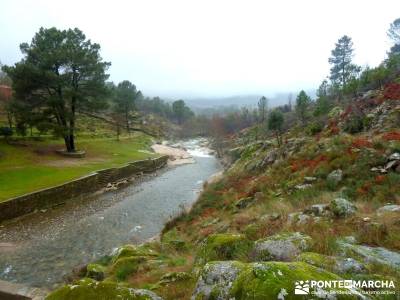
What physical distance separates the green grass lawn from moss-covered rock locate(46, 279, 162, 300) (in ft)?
61.9

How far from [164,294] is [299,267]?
3311 mm

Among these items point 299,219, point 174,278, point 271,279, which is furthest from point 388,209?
point 271,279

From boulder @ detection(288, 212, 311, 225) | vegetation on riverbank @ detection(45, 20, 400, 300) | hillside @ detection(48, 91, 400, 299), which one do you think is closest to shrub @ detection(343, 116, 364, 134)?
vegetation on riverbank @ detection(45, 20, 400, 300)

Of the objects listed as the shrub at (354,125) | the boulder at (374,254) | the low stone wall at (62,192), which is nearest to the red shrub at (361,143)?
the shrub at (354,125)

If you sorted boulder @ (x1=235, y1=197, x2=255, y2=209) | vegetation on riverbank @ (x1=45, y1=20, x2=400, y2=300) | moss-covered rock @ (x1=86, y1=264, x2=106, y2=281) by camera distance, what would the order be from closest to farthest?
vegetation on riverbank @ (x1=45, y1=20, x2=400, y2=300) < moss-covered rock @ (x1=86, y1=264, x2=106, y2=281) < boulder @ (x1=235, y1=197, x2=255, y2=209)

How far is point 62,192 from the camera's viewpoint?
25922 millimetres

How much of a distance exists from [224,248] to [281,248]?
80.3 inches

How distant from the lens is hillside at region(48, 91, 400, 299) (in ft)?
15.5

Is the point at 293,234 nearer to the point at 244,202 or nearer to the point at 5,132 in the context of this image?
the point at 244,202

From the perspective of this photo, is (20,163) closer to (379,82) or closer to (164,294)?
(164,294)

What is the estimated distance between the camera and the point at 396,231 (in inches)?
296

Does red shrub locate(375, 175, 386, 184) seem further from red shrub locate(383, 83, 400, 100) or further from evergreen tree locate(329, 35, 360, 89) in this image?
evergreen tree locate(329, 35, 360, 89)

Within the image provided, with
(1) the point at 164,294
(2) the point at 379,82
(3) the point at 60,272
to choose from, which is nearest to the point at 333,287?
(1) the point at 164,294

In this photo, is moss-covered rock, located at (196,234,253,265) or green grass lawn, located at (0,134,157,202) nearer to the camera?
moss-covered rock, located at (196,234,253,265)
